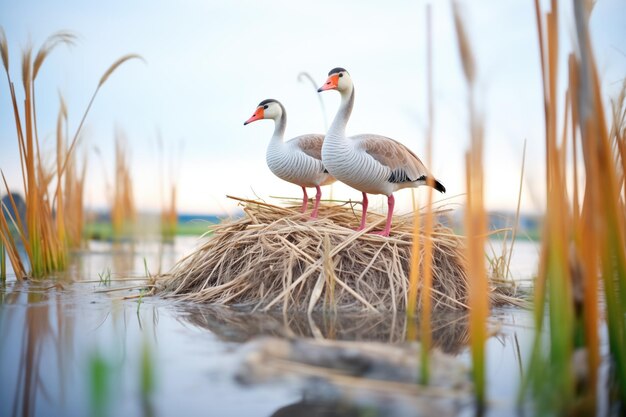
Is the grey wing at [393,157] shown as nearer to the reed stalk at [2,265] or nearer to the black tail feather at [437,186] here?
the black tail feather at [437,186]

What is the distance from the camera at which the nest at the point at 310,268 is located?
3477mm

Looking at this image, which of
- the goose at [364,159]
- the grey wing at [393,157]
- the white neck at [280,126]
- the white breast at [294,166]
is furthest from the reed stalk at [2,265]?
the grey wing at [393,157]

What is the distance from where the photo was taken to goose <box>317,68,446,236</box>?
4.00 metres

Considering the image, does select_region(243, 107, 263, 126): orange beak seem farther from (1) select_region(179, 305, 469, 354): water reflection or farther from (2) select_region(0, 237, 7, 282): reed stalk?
(2) select_region(0, 237, 7, 282): reed stalk

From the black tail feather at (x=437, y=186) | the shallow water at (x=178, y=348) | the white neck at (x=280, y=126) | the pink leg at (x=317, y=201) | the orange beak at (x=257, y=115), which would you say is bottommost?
the shallow water at (x=178, y=348)

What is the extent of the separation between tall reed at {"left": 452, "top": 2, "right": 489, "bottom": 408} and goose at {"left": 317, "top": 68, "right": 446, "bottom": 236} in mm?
2380

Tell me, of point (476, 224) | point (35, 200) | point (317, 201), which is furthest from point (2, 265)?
point (476, 224)

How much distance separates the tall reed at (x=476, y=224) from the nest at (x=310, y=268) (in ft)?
5.83

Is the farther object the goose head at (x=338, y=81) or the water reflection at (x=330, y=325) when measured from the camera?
the goose head at (x=338, y=81)

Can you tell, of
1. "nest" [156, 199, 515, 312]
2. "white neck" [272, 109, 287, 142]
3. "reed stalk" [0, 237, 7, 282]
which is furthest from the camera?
"white neck" [272, 109, 287, 142]

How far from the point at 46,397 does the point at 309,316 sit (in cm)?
156

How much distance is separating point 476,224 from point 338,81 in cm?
303

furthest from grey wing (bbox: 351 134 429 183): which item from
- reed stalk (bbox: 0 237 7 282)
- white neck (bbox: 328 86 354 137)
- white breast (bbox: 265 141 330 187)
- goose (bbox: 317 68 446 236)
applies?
reed stalk (bbox: 0 237 7 282)

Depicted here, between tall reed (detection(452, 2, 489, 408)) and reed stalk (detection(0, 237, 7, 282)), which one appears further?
reed stalk (detection(0, 237, 7, 282))
